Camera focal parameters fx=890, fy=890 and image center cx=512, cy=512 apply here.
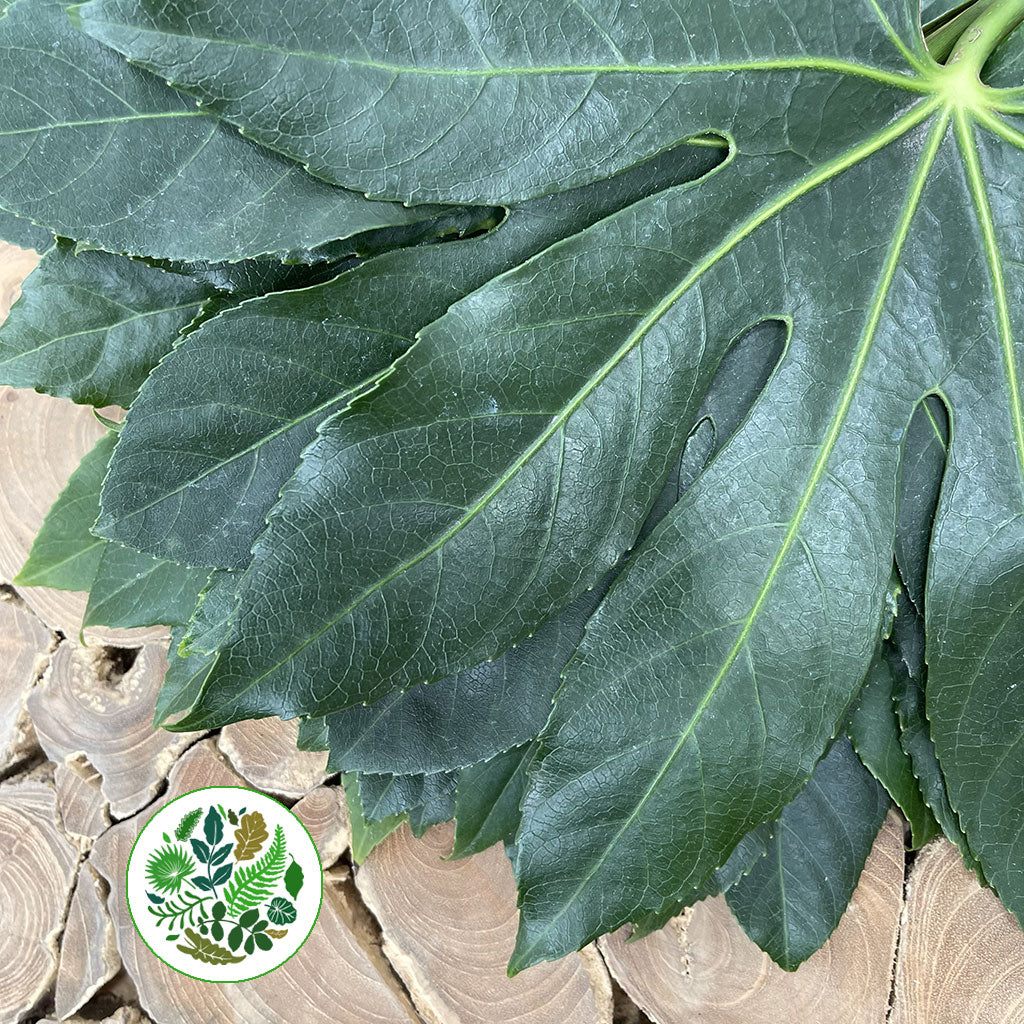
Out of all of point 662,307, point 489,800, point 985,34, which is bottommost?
point 489,800

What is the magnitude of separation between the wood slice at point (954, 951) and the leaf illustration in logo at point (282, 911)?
0.62 m

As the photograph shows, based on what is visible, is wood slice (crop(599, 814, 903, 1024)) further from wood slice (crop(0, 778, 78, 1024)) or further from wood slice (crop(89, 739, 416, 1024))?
wood slice (crop(0, 778, 78, 1024))

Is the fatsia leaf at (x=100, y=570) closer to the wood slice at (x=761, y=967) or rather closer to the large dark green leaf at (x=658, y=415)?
the large dark green leaf at (x=658, y=415)

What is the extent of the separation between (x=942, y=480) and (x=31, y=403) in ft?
3.13

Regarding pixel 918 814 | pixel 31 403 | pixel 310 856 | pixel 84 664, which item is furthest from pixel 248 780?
pixel 918 814

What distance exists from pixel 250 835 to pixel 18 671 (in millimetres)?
336

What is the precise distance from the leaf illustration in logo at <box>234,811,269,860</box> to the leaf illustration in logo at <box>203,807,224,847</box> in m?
0.02

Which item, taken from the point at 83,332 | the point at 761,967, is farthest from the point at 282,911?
the point at 83,332

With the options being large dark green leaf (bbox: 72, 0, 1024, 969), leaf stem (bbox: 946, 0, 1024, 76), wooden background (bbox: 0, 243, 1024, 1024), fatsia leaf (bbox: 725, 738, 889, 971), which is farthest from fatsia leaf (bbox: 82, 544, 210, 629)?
leaf stem (bbox: 946, 0, 1024, 76)

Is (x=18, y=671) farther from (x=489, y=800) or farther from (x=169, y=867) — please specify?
(x=489, y=800)

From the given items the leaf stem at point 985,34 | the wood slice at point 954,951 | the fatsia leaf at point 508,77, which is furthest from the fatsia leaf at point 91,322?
the wood slice at point 954,951

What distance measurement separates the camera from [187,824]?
993 mm

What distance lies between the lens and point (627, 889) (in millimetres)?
606

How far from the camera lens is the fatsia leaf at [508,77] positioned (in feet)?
1.67
